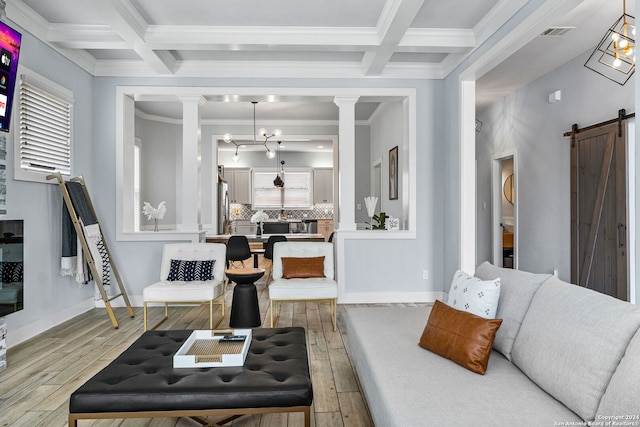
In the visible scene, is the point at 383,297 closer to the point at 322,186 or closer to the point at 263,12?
the point at 263,12

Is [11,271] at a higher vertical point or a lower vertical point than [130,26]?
lower

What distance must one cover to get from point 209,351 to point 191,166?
342 centimetres

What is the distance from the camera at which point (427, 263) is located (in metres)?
5.23

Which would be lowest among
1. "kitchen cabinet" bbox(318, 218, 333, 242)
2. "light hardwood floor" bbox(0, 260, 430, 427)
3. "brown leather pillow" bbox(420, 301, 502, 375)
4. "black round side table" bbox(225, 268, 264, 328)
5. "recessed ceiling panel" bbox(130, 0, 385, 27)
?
"light hardwood floor" bbox(0, 260, 430, 427)

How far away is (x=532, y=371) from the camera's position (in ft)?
5.85

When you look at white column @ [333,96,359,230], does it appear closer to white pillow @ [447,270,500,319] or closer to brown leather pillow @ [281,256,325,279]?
brown leather pillow @ [281,256,325,279]

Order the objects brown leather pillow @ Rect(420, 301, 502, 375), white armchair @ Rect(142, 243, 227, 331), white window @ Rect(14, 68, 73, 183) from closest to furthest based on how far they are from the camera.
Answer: brown leather pillow @ Rect(420, 301, 502, 375)
white window @ Rect(14, 68, 73, 183)
white armchair @ Rect(142, 243, 227, 331)

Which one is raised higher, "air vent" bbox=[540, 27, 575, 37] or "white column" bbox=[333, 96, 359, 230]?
"air vent" bbox=[540, 27, 575, 37]

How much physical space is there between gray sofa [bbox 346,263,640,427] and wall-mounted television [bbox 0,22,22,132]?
294cm

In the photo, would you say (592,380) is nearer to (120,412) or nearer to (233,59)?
(120,412)

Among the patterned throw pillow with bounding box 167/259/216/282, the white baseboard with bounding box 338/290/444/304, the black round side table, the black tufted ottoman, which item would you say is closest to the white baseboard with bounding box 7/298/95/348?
the patterned throw pillow with bounding box 167/259/216/282

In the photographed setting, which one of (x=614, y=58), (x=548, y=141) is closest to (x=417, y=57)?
(x=614, y=58)

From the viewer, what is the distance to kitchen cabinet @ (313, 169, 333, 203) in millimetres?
Answer: 11383

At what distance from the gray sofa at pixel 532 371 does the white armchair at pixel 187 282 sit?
221cm
